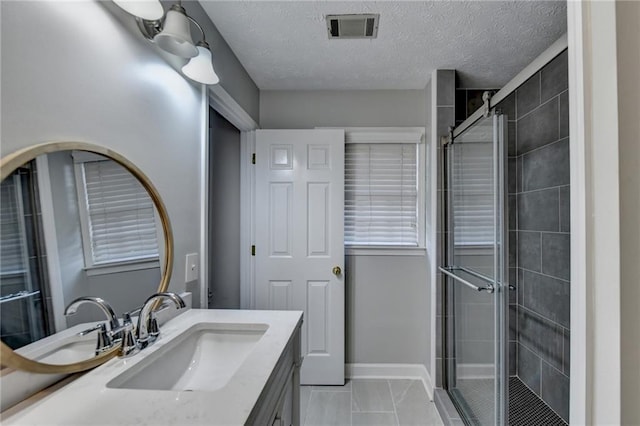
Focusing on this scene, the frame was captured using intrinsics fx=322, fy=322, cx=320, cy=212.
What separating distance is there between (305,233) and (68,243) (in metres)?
1.75

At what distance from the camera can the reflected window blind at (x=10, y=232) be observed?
0.71m

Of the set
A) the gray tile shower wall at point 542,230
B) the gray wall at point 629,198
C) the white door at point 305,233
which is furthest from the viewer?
the white door at point 305,233

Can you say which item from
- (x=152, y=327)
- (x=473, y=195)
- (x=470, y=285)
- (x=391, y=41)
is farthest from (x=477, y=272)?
(x=152, y=327)

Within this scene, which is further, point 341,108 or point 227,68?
point 341,108

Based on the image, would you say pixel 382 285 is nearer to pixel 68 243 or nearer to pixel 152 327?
pixel 152 327

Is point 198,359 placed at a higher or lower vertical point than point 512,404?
higher

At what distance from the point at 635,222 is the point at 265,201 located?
2269 millimetres

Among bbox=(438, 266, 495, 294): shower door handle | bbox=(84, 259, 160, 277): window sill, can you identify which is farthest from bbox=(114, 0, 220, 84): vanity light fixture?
bbox=(438, 266, 495, 294): shower door handle

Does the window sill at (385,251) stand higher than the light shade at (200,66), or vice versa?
the light shade at (200,66)

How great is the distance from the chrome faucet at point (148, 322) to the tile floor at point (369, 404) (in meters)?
1.43

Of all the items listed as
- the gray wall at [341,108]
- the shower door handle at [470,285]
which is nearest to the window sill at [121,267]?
the shower door handle at [470,285]

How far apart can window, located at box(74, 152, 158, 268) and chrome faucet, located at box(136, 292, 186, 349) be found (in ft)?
0.58

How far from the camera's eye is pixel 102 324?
0.95 m

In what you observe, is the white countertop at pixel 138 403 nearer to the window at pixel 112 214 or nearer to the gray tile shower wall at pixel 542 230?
the window at pixel 112 214
